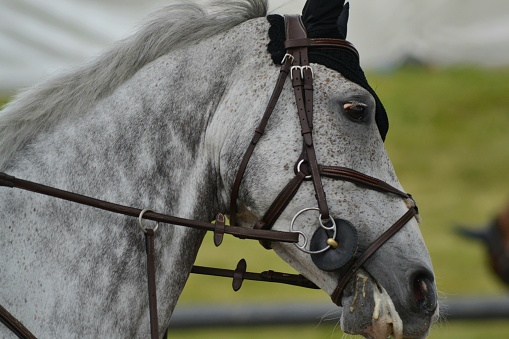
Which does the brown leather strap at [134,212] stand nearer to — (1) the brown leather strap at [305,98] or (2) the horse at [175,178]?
(2) the horse at [175,178]

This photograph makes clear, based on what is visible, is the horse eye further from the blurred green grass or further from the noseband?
the blurred green grass

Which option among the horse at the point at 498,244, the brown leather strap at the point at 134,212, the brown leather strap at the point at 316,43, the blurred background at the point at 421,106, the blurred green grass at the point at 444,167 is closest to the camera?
the brown leather strap at the point at 134,212

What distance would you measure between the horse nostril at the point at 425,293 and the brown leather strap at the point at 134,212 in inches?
17.8

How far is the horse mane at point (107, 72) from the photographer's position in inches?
118

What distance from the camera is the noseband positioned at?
288 centimetres

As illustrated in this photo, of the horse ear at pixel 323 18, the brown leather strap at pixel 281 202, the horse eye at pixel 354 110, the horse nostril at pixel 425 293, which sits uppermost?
the horse ear at pixel 323 18

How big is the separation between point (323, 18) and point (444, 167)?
11.2 metres

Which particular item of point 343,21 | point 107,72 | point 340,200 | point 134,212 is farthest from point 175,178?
point 343,21

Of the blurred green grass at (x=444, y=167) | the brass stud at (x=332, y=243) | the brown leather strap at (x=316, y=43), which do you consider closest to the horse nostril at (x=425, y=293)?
the brass stud at (x=332, y=243)

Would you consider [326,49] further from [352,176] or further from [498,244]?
[498,244]

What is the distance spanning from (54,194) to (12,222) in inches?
6.9

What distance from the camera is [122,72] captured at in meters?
3.11

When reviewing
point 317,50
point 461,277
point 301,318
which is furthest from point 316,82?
point 461,277

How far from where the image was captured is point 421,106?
15008 mm
